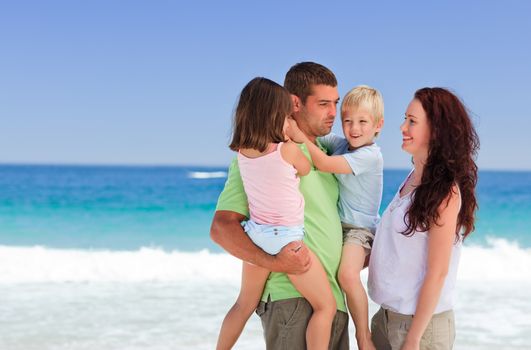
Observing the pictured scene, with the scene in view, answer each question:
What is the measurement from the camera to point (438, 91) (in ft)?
8.03

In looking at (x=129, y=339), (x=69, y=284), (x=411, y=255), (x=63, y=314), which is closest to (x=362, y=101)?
(x=411, y=255)

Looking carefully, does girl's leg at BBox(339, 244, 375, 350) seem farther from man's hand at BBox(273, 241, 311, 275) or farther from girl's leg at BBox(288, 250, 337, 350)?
man's hand at BBox(273, 241, 311, 275)

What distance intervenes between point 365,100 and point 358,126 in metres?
0.12

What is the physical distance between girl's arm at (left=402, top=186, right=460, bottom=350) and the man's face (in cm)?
71

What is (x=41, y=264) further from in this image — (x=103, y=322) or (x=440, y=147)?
(x=440, y=147)

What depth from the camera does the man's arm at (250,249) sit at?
2.64 m

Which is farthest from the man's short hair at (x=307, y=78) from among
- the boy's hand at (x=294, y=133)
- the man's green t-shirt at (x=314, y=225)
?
the man's green t-shirt at (x=314, y=225)

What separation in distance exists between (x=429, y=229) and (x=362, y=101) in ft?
2.54

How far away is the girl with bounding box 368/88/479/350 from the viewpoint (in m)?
2.39

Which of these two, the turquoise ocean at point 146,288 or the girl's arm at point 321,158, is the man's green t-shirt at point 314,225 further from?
the turquoise ocean at point 146,288

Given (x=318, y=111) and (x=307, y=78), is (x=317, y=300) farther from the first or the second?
(x=307, y=78)

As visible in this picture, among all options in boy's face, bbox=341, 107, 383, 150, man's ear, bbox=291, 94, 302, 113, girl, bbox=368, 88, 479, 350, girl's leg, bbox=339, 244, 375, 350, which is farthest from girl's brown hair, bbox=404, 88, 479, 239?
man's ear, bbox=291, 94, 302, 113

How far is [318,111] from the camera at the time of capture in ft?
9.52

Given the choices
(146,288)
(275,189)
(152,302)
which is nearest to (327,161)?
(275,189)
